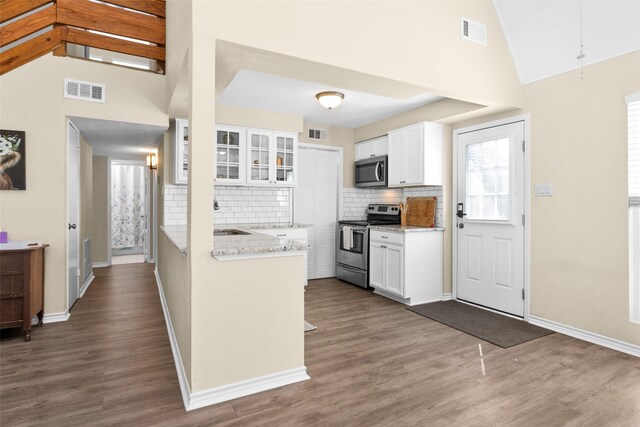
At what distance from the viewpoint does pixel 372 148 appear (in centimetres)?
545

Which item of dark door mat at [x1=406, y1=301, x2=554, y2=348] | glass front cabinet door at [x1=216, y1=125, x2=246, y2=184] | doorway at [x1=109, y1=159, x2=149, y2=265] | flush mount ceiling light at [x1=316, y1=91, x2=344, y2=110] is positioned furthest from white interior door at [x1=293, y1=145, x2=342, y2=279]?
doorway at [x1=109, y1=159, x2=149, y2=265]

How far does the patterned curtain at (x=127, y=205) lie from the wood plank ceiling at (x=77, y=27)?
15.5ft

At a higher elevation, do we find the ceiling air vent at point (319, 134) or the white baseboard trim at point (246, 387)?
the ceiling air vent at point (319, 134)

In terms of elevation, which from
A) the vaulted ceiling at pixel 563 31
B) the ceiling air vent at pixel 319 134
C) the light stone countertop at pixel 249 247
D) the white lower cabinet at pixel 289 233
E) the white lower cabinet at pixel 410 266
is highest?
the vaulted ceiling at pixel 563 31

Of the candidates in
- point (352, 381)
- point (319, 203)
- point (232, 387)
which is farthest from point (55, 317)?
point (319, 203)

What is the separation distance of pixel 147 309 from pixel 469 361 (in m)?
3.47

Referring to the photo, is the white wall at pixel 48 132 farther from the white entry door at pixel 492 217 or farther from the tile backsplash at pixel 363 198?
the white entry door at pixel 492 217

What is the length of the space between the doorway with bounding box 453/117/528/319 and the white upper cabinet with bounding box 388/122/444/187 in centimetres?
23

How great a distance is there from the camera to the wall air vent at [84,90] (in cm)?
354

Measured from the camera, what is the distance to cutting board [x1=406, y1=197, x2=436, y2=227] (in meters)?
4.66

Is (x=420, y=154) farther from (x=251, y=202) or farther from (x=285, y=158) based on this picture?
(x=251, y=202)

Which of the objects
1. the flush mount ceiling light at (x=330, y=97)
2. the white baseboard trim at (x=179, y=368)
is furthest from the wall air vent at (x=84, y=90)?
the white baseboard trim at (x=179, y=368)

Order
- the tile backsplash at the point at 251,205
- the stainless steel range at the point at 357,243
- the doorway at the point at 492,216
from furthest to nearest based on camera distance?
the stainless steel range at the point at 357,243
the tile backsplash at the point at 251,205
the doorway at the point at 492,216

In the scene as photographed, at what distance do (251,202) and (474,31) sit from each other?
342 centimetres
